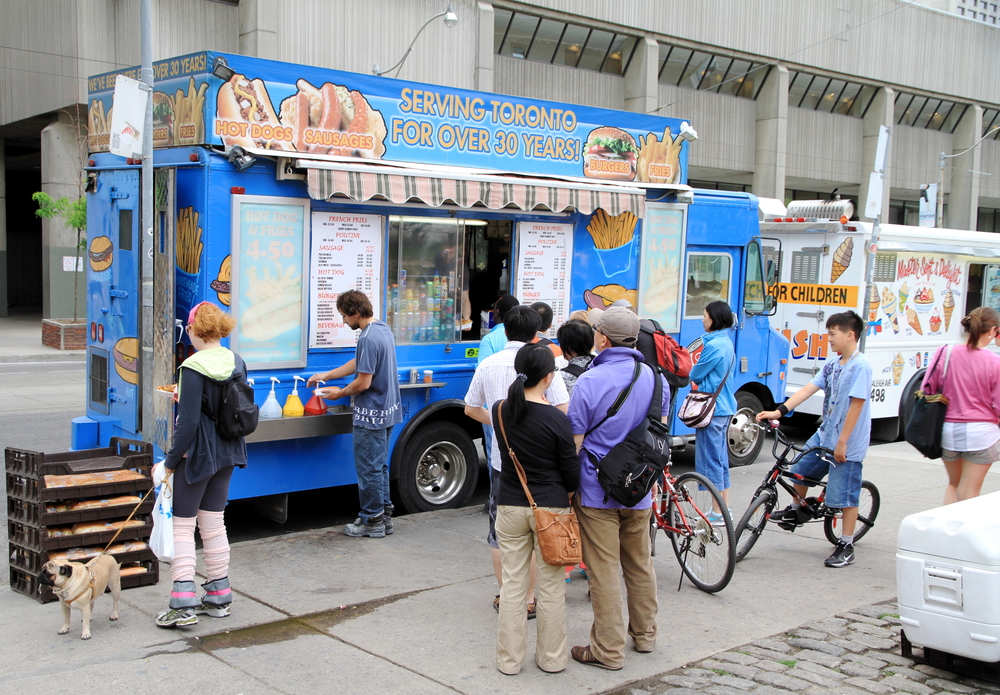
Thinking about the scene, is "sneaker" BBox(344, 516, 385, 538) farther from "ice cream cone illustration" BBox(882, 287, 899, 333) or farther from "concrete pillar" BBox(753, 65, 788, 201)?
"concrete pillar" BBox(753, 65, 788, 201)

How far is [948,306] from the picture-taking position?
1289cm

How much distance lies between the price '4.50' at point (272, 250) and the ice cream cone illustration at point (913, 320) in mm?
8920

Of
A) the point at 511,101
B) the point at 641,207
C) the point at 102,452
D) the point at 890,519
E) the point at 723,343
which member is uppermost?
the point at 511,101

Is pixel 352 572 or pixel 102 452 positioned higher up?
pixel 102 452

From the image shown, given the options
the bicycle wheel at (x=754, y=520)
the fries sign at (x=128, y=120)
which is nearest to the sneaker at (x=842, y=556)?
the bicycle wheel at (x=754, y=520)

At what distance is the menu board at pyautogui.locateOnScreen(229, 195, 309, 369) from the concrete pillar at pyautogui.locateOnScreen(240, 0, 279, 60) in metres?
16.5

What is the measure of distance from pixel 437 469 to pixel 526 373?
3.65m

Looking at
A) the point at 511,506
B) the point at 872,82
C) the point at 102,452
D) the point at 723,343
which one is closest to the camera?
the point at 511,506

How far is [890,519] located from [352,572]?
4.83 metres

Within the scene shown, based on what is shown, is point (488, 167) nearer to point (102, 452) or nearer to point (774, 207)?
point (102, 452)

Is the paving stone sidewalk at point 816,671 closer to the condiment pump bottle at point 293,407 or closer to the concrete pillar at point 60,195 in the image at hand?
the condiment pump bottle at point 293,407

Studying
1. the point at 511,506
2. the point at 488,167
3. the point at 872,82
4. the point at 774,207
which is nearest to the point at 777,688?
the point at 511,506

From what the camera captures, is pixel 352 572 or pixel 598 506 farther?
pixel 352 572

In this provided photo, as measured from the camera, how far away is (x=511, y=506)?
4.65 m
